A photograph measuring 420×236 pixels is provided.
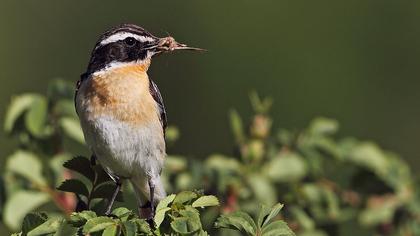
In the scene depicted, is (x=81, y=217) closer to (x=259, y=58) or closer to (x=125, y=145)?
(x=125, y=145)

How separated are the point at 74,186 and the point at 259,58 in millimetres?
7083

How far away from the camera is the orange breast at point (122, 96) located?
220 inches

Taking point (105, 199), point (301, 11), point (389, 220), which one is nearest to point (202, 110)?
point (301, 11)

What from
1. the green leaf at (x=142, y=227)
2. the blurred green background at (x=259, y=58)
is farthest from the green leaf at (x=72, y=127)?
the blurred green background at (x=259, y=58)

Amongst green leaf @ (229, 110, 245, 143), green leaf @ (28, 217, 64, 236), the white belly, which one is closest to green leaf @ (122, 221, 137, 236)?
green leaf @ (28, 217, 64, 236)

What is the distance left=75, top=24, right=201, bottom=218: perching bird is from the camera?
18.2ft

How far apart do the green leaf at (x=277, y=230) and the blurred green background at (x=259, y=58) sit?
20.0 feet

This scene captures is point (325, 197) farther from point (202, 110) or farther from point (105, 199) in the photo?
point (202, 110)

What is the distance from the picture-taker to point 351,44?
11688mm

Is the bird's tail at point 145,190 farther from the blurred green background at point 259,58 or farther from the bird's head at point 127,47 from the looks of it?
the blurred green background at point 259,58

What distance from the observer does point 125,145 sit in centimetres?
561

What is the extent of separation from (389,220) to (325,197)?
485 mm

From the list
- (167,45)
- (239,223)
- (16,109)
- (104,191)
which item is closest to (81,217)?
(239,223)

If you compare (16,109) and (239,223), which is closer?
(239,223)
